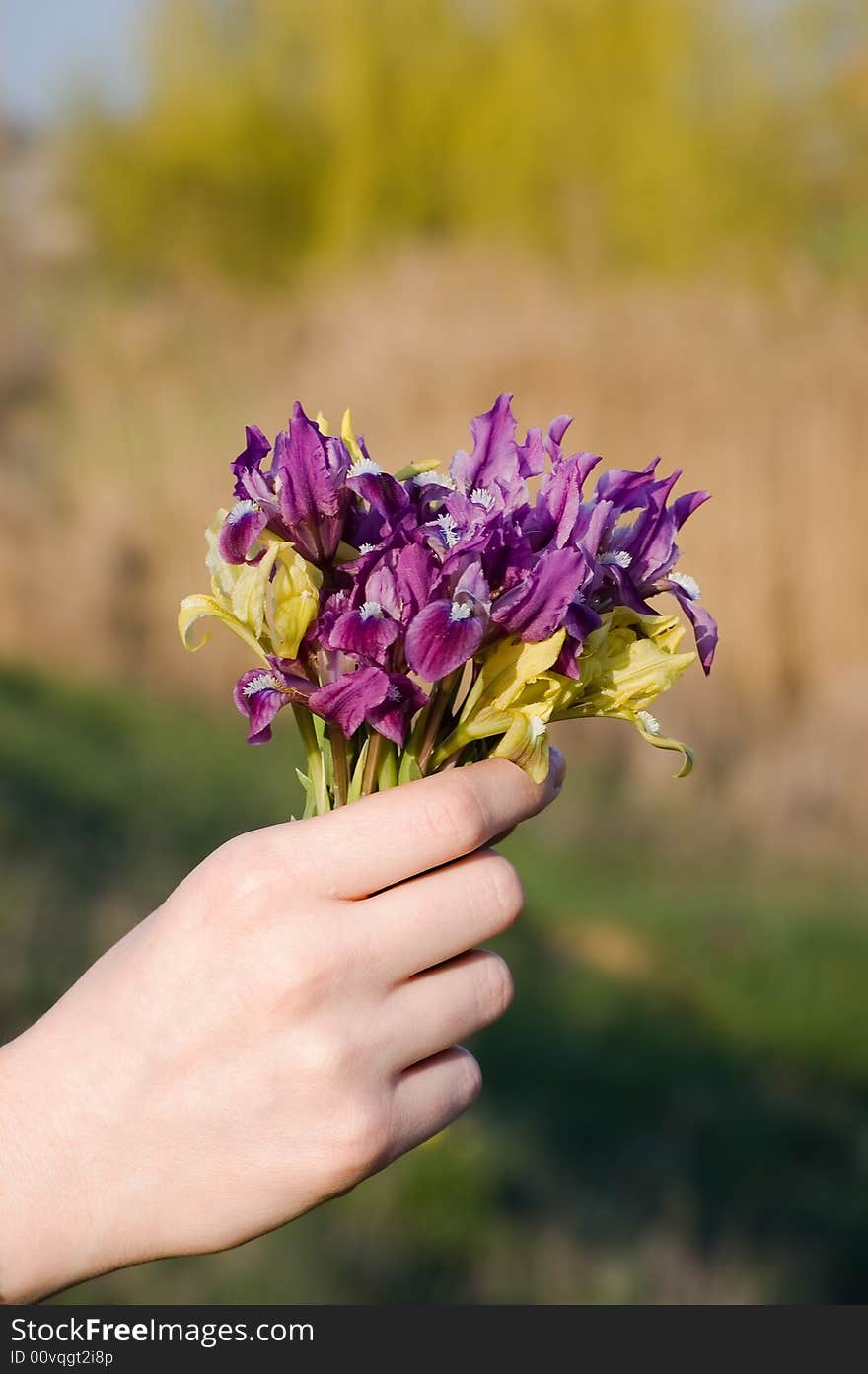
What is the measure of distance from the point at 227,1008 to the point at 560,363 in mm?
9013

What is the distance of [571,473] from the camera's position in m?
1.26

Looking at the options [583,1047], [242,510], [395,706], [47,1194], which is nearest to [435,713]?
[395,706]

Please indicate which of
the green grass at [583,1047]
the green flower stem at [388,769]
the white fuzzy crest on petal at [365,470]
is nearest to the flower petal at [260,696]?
the green flower stem at [388,769]

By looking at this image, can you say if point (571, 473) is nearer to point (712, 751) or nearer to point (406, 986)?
point (406, 986)

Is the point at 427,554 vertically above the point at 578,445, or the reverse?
the point at 578,445

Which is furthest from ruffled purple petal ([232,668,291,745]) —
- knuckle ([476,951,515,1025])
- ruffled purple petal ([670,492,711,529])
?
ruffled purple petal ([670,492,711,529])

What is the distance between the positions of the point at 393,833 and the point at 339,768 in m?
0.16

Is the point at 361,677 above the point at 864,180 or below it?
below

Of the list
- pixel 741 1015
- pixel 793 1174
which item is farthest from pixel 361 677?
pixel 741 1015

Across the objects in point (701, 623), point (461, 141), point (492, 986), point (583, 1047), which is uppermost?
point (461, 141)

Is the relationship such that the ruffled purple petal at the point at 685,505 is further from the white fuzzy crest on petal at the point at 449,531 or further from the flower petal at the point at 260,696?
the flower petal at the point at 260,696

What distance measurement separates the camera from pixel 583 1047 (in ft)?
18.3

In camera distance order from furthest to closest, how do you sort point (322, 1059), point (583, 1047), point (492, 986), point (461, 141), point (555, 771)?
point (461, 141) → point (583, 1047) → point (555, 771) → point (492, 986) → point (322, 1059)

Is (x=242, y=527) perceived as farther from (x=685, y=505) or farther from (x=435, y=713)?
(x=685, y=505)
